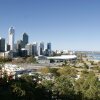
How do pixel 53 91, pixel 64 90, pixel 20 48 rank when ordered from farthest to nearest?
pixel 20 48, pixel 53 91, pixel 64 90

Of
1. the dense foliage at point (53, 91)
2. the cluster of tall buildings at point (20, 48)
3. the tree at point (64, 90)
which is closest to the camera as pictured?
the dense foliage at point (53, 91)

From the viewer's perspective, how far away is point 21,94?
10.3 m

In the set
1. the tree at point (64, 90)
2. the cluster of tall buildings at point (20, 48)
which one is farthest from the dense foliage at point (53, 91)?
the cluster of tall buildings at point (20, 48)

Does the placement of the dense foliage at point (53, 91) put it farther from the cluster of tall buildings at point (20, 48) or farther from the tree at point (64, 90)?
the cluster of tall buildings at point (20, 48)

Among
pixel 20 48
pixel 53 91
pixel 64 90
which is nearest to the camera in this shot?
pixel 64 90

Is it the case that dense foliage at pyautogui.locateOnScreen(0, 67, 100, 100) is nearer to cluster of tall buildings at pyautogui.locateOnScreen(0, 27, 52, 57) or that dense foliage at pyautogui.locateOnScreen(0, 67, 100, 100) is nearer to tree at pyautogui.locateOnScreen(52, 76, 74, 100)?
tree at pyautogui.locateOnScreen(52, 76, 74, 100)

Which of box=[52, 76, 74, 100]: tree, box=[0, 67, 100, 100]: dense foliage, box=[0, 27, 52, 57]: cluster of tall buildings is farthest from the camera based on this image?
box=[0, 27, 52, 57]: cluster of tall buildings

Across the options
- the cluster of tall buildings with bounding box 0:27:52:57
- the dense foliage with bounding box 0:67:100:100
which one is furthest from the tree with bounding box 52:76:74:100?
the cluster of tall buildings with bounding box 0:27:52:57

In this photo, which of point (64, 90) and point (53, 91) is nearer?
point (64, 90)

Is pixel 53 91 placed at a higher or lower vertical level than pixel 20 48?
lower

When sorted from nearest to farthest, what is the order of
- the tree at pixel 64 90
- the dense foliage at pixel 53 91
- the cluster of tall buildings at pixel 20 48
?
1. the dense foliage at pixel 53 91
2. the tree at pixel 64 90
3. the cluster of tall buildings at pixel 20 48

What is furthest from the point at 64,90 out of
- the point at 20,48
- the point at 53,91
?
the point at 20,48

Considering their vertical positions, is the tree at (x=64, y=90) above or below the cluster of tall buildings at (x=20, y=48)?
below

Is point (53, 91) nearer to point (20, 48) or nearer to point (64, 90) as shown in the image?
point (64, 90)
